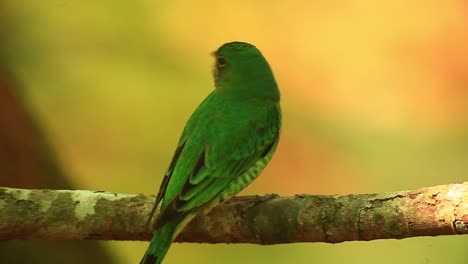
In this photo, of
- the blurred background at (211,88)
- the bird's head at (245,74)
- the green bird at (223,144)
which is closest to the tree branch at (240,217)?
the green bird at (223,144)

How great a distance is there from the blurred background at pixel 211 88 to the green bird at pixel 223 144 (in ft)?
1.19

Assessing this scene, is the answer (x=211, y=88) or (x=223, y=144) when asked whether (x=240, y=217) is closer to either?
(x=223, y=144)

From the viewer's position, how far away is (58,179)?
7.87 ft

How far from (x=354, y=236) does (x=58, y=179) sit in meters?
1.13

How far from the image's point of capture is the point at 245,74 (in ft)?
6.52

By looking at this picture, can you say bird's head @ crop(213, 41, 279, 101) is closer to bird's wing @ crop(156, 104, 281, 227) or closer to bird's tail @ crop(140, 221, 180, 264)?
bird's wing @ crop(156, 104, 281, 227)

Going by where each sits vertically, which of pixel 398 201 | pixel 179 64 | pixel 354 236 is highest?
pixel 179 64

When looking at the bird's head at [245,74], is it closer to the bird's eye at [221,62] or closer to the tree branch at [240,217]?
the bird's eye at [221,62]

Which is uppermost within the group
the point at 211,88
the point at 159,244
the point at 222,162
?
the point at 211,88

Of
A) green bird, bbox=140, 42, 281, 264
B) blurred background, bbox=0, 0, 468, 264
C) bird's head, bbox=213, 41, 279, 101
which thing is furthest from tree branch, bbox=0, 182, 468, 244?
blurred background, bbox=0, 0, 468, 264

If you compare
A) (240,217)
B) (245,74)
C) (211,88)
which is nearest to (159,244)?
(240,217)

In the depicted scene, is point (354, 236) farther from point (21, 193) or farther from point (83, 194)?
point (21, 193)

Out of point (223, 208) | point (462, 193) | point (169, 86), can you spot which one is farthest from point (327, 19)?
point (462, 193)

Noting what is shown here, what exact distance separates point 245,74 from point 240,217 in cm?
42
